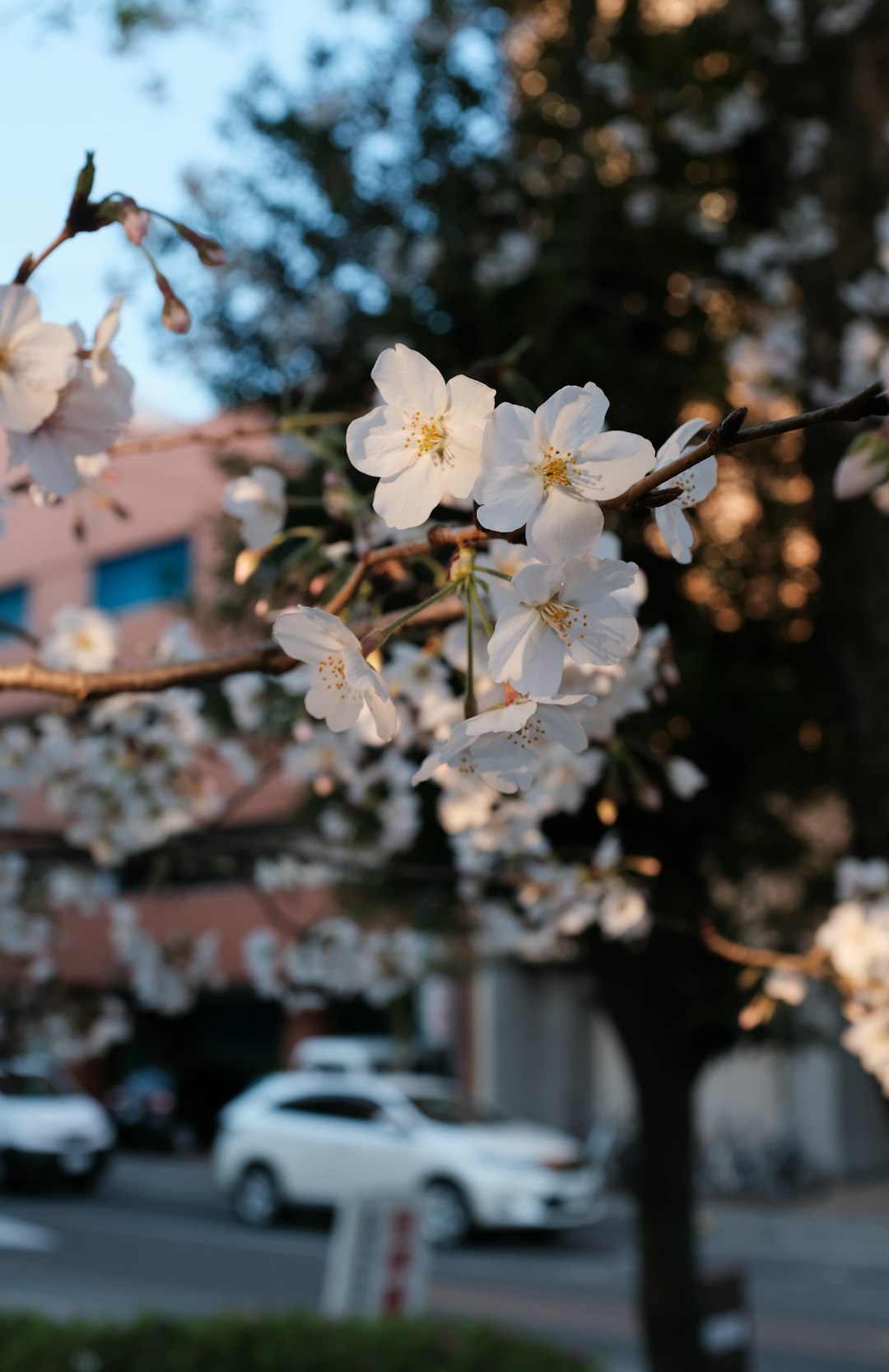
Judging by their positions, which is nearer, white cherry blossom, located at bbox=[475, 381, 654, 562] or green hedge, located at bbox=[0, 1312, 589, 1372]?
white cherry blossom, located at bbox=[475, 381, 654, 562]

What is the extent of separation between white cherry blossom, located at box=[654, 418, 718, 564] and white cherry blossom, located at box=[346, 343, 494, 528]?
0.52 ft

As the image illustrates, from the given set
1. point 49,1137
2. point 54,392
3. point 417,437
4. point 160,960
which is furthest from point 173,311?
point 49,1137

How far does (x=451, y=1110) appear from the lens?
1221cm

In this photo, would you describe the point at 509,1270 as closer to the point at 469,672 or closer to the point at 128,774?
the point at 128,774

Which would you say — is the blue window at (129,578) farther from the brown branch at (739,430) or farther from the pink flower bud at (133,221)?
the brown branch at (739,430)

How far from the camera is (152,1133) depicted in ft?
59.3

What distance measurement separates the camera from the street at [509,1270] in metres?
8.16

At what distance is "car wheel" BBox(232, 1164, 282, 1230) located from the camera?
40.9ft

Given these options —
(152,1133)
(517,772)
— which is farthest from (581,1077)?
(517,772)

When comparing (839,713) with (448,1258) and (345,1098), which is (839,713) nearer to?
(448,1258)

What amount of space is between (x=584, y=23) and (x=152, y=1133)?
16.1 m

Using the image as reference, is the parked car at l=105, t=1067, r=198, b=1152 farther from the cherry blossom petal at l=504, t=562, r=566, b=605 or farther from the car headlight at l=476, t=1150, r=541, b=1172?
the cherry blossom petal at l=504, t=562, r=566, b=605

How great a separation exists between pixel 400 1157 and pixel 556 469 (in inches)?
447

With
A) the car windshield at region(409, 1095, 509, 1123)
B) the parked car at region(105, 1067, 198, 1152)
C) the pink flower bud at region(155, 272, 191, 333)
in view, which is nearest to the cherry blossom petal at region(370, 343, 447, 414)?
the pink flower bud at region(155, 272, 191, 333)
